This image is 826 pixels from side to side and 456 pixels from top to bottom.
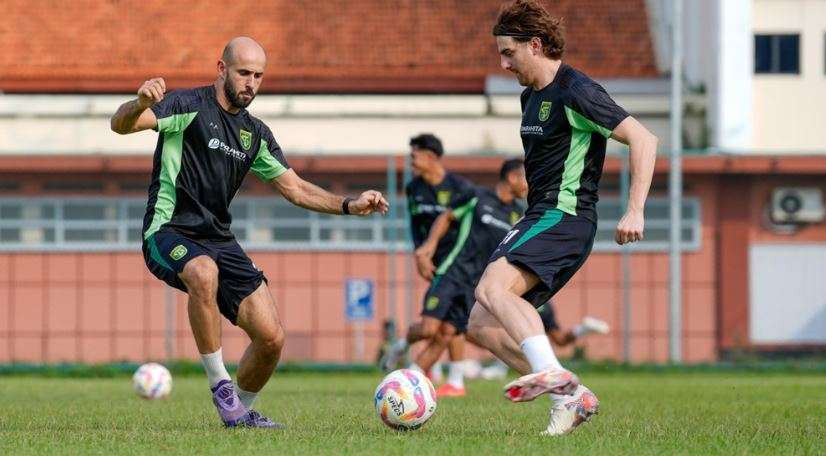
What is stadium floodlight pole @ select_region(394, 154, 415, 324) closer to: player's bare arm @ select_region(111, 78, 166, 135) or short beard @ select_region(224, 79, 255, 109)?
short beard @ select_region(224, 79, 255, 109)

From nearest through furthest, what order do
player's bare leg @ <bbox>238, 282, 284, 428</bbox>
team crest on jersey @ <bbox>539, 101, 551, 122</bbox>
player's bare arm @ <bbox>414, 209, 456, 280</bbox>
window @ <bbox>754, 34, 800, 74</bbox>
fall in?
team crest on jersey @ <bbox>539, 101, 551, 122</bbox>, player's bare leg @ <bbox>238, 282, 284, 428</bbox>, player's bare arm @ <bbox>414, 209, 456, 280</bbox>, window @ <bbox>754, 34, 800, 74</bbox>

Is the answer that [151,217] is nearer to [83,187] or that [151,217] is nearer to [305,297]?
[305,297]

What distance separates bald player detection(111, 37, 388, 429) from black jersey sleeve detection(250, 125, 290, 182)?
165 millimetres

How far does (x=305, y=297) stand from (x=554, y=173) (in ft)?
56.7

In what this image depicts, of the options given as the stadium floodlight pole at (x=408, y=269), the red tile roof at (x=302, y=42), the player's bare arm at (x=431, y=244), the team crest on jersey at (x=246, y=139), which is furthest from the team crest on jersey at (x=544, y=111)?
the red tile roof at (x=302, y=42)

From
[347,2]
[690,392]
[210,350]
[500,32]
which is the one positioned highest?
[347,2]

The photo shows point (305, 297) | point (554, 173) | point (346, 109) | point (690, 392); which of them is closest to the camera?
point (554, 173)

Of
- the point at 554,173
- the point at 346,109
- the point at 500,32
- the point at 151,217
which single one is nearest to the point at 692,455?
the point at 554,173

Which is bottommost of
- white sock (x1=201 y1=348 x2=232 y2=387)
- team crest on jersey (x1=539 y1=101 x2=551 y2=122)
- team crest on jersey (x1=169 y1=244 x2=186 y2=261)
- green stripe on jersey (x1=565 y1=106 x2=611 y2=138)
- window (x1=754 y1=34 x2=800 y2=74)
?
white sock (x1=201 y1=348 x2=232 y2=387)

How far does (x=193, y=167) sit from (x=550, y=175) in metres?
1.83

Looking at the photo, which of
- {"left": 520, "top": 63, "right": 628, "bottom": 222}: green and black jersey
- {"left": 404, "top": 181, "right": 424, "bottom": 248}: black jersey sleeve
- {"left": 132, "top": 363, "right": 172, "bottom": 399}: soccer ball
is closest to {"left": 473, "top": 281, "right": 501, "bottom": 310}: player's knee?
{"left": 520, "top": 63, "right": 628, "bottom": 222}: green and black jersey

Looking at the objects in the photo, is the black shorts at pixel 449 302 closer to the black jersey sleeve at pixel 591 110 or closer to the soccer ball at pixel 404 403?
the soccer ball at pixel 404 403

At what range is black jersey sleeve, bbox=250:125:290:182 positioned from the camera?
9.39m

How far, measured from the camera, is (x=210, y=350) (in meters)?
9.05
